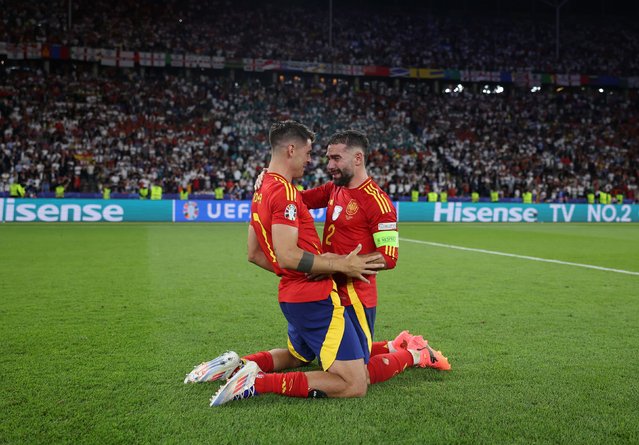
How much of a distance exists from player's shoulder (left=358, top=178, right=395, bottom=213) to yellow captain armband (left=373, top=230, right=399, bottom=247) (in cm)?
16

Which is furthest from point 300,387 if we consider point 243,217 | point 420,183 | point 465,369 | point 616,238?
point 420,183

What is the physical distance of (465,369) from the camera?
4.64 metres

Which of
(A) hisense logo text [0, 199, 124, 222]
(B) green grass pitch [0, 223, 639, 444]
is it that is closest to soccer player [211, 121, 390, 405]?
(B) green grass pitch [0, 223, 639, 444]

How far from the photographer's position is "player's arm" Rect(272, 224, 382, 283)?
3.78 m

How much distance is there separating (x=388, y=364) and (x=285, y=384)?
32.8 inches

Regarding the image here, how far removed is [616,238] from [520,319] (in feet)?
45.3

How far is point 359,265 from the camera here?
3.89 meters

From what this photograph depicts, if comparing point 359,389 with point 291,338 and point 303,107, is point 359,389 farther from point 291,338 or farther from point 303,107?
point 303,107

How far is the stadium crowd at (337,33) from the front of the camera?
36.3 meters

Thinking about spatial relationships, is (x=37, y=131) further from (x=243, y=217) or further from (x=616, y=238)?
(x=616, y=238)

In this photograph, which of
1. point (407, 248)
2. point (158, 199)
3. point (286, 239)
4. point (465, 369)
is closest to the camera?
point (286, 239)

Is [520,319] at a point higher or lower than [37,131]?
lower

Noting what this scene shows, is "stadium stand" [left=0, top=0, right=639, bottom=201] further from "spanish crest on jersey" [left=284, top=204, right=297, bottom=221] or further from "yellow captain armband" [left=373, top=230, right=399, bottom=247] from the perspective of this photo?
"spanish crest on jersey" [left=284, top=204, right=297, bottom=221]

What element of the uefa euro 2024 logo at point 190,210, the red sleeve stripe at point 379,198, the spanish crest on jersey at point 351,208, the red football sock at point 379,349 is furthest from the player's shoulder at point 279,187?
the uefa euro 2024 logo at point 190,210
